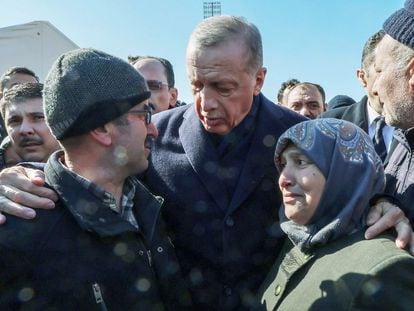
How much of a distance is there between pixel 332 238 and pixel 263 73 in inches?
43.0

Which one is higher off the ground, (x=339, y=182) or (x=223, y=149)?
(x=339, y=182)

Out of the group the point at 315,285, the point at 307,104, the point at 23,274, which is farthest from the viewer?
the point at 307,104

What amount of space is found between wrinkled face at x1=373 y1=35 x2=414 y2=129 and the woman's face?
0.39 meters

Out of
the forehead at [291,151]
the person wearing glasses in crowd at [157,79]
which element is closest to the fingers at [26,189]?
the forehead at [291,151]

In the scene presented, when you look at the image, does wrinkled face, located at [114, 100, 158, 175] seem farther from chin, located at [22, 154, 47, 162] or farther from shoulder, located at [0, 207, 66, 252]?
chin, located at [22, 154, 47, 162]

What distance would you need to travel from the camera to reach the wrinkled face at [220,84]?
2.37m

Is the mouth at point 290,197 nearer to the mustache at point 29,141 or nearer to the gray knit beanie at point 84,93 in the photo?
the gray knit beanie at point 84,93

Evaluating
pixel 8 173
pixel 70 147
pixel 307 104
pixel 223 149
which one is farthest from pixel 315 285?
pixel 307 104

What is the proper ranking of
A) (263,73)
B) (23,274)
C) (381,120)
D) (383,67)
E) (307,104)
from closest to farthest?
(23,274) → (383,67) → (263,73) → (381,120) → (307,104)

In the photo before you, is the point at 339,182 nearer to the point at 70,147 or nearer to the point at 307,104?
the point at 70,147

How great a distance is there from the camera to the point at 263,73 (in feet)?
8.66

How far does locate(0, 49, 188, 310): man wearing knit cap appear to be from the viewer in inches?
64.7

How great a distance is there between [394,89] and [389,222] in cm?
54

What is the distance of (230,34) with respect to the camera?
2.41 meters
